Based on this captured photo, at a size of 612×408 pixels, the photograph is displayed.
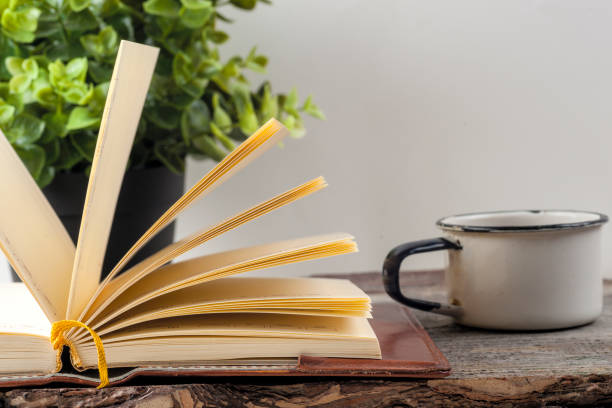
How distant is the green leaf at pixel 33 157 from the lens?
2.44 feet

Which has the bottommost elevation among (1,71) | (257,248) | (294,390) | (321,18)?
(294,390)

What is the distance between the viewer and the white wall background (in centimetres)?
101

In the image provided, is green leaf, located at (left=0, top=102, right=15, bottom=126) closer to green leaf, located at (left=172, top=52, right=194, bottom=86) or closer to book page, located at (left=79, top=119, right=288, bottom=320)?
green leaf, located at (left=172, top=52, right=194, bottom=86)

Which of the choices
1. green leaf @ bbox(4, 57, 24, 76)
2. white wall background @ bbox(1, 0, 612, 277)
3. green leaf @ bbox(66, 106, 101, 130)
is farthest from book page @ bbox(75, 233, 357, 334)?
white wall background @ bbox(1, 0, 612, 277)

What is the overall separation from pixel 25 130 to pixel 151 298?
0.36 m

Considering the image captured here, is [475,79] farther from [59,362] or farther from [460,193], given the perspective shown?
[59,362]

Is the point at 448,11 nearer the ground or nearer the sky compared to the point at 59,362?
nearer the sky

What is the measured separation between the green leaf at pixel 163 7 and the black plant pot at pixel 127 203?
0.21m

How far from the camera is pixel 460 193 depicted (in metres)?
1.05

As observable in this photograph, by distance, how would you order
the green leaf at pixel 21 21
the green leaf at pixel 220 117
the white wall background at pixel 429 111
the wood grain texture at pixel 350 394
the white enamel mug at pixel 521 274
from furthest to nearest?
the white wall background at pixel 429 111 < the green leaf at pixel 220 117 < the green leaf at pixel 21 21 < the white enamel mug at pixel 521 274 < the wood grain texture at pixel 350 394

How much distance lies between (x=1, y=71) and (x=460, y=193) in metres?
0.73

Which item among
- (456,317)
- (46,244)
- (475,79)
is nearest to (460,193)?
(475,79)

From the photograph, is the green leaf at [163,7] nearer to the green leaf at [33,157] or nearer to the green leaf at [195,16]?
the green leaf at [195,16]

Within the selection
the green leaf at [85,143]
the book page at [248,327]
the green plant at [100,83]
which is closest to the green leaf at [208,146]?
the green plant at [100,83]
